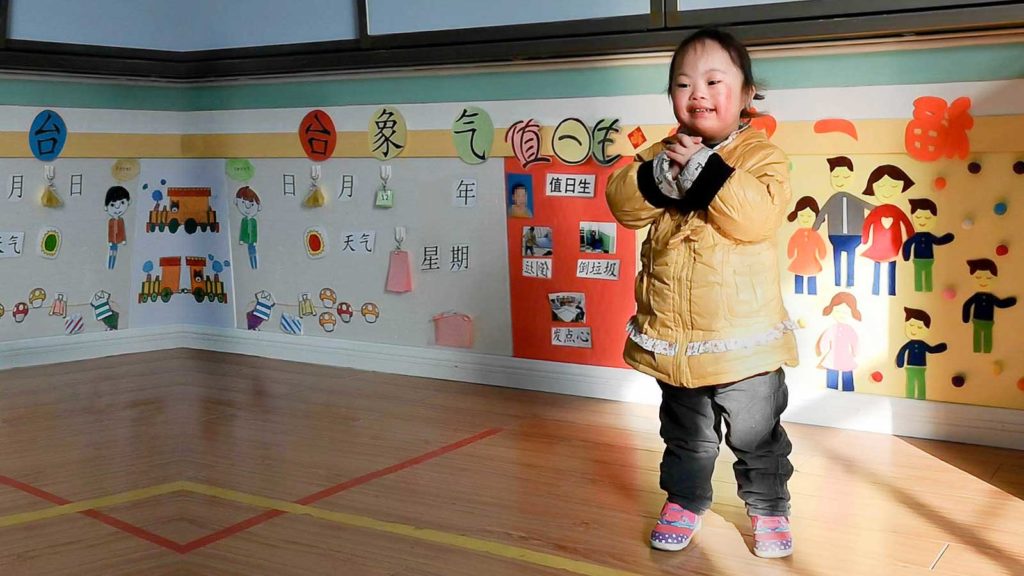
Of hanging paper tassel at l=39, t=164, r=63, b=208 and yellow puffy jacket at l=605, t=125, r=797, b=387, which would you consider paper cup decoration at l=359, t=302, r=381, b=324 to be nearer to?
hanging paper tassel at l=39, t=164, r=63, b=208

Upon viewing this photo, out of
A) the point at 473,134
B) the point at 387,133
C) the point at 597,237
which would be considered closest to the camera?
the point at 597,237

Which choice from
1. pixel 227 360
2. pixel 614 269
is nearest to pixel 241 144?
pixel 227 360

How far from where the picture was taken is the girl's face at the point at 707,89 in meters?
1.65

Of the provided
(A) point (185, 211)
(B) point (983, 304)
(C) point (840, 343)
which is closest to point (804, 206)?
(C) point (840, 343)

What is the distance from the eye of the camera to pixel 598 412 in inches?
104

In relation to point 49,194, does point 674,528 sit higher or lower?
lower

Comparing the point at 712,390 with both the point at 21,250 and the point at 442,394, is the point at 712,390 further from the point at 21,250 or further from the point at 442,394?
the point at 21,250

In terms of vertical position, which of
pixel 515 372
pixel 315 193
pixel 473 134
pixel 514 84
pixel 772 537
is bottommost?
pixel 772 537

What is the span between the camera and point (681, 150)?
1660 millimetres

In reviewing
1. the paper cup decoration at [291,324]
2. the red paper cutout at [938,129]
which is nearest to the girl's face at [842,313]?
the red paper cutout at [938,129]

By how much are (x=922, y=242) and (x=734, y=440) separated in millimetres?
869

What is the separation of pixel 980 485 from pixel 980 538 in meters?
0.29

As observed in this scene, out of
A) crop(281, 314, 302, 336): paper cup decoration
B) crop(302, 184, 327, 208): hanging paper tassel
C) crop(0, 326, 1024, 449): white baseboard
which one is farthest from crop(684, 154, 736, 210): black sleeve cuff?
crop(281, 314, 302, 336): paper cup decoration

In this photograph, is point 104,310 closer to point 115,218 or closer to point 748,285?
point 115,218
